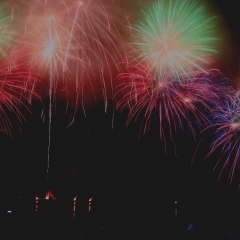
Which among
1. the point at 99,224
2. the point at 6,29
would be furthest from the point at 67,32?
the point at 99,224

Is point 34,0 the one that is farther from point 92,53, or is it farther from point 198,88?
point 198,88

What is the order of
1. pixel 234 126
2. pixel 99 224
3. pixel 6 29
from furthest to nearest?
1. pixel 234 126
2. pixel 6 29
3. pixel 99 224

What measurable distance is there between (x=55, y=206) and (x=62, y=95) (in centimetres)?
554

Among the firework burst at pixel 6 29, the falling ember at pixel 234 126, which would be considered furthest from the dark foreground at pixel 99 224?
the firework burst at pixel 6 29

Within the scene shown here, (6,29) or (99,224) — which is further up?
(6,29)

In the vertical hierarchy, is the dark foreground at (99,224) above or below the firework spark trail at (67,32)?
below

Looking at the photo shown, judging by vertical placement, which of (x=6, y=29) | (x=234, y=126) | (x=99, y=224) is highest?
(x=6, y=29)

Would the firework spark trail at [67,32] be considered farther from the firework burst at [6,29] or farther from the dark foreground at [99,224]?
the dark foreground at [99,224]

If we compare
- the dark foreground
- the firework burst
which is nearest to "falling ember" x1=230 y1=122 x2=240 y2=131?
the dark foreground

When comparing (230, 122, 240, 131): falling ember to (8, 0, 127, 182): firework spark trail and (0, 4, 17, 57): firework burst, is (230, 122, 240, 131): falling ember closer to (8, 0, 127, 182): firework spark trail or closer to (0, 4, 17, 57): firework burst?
(8, 0, 127, 182): firework spark trail

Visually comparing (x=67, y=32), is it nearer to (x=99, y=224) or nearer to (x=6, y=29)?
(x=6, y=29)

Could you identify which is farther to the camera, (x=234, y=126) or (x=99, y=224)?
(x=234, y=126)

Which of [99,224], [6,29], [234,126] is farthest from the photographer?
[234,126]

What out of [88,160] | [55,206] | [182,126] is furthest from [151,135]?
[55,206]
